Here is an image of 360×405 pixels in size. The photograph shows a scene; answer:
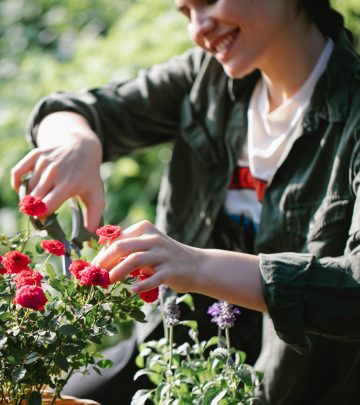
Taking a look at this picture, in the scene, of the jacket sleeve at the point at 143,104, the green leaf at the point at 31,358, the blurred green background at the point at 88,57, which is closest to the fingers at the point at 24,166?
the jacket sleeve at the point at 143,104

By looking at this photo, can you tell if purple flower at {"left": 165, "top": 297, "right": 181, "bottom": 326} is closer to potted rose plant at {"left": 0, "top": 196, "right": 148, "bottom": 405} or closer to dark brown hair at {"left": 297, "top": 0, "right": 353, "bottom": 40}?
potted rose plant at {"left": 0, "top": 196, "right": 148, "bottom": 405}

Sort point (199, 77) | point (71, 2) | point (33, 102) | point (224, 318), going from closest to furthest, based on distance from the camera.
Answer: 1. point (224, 318)
2. point (199, 77)
3. point (33, 102)
4. point (71, 2)

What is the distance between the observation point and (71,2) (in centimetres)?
469

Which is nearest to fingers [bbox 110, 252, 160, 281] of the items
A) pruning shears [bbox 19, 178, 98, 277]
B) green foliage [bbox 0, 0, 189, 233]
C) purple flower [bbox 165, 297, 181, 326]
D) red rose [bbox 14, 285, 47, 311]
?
red rose [bbox 14, 285, 47, 311]

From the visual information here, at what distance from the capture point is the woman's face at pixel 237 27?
1.75 meters

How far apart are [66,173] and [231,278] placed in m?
0.50

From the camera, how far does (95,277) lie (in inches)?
48.8

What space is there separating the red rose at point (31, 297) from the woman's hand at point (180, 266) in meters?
0.11

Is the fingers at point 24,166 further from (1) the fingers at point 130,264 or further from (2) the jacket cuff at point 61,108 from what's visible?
(1) the fingers at point 130,264

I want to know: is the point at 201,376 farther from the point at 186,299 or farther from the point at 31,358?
the point at 31,358

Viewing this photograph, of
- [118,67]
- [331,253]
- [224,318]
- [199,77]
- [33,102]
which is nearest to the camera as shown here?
[224,318]

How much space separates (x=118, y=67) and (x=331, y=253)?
222 cm

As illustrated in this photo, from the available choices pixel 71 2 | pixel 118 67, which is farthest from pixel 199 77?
pixel 71 2

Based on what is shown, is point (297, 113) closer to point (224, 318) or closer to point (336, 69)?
point (336, 69)
